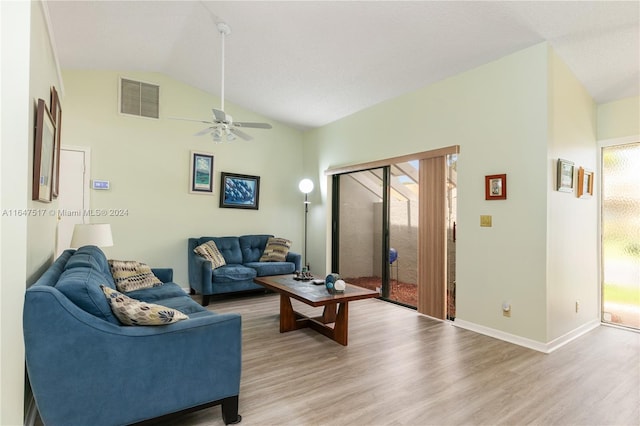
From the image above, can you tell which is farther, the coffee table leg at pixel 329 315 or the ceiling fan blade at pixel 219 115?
the coffee table leg at pixel 329 315

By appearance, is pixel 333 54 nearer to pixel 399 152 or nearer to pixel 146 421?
pixel 399 152

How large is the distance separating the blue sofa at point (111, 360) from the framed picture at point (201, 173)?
139 inches

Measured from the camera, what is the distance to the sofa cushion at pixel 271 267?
524 cm

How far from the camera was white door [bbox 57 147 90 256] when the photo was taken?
4.58m

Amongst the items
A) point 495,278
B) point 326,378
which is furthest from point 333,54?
point 326,378

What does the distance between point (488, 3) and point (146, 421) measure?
381cm

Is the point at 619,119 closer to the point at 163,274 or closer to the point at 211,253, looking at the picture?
the point at 211,253

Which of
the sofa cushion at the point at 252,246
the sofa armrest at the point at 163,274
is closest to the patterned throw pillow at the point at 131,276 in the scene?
the sofa armrest at the point at 163,274

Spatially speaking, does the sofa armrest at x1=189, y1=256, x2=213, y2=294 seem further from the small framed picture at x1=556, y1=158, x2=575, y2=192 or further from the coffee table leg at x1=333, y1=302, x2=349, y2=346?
the small framed picture at x1=556, y1=158, x2=575, y2=192

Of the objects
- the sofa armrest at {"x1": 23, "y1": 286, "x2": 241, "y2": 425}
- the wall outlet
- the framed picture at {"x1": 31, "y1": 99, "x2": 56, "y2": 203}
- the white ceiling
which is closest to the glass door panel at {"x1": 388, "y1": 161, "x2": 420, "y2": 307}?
the white ceiling

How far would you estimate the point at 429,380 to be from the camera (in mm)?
2580

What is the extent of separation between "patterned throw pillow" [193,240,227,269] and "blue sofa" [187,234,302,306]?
0.25ft

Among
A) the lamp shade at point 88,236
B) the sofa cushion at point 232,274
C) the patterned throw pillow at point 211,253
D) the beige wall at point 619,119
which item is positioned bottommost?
the sofa cushion at point 232,274

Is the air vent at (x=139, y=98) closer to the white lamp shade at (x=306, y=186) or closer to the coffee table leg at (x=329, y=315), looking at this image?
the white lamp shade at (x=306, y=186)
